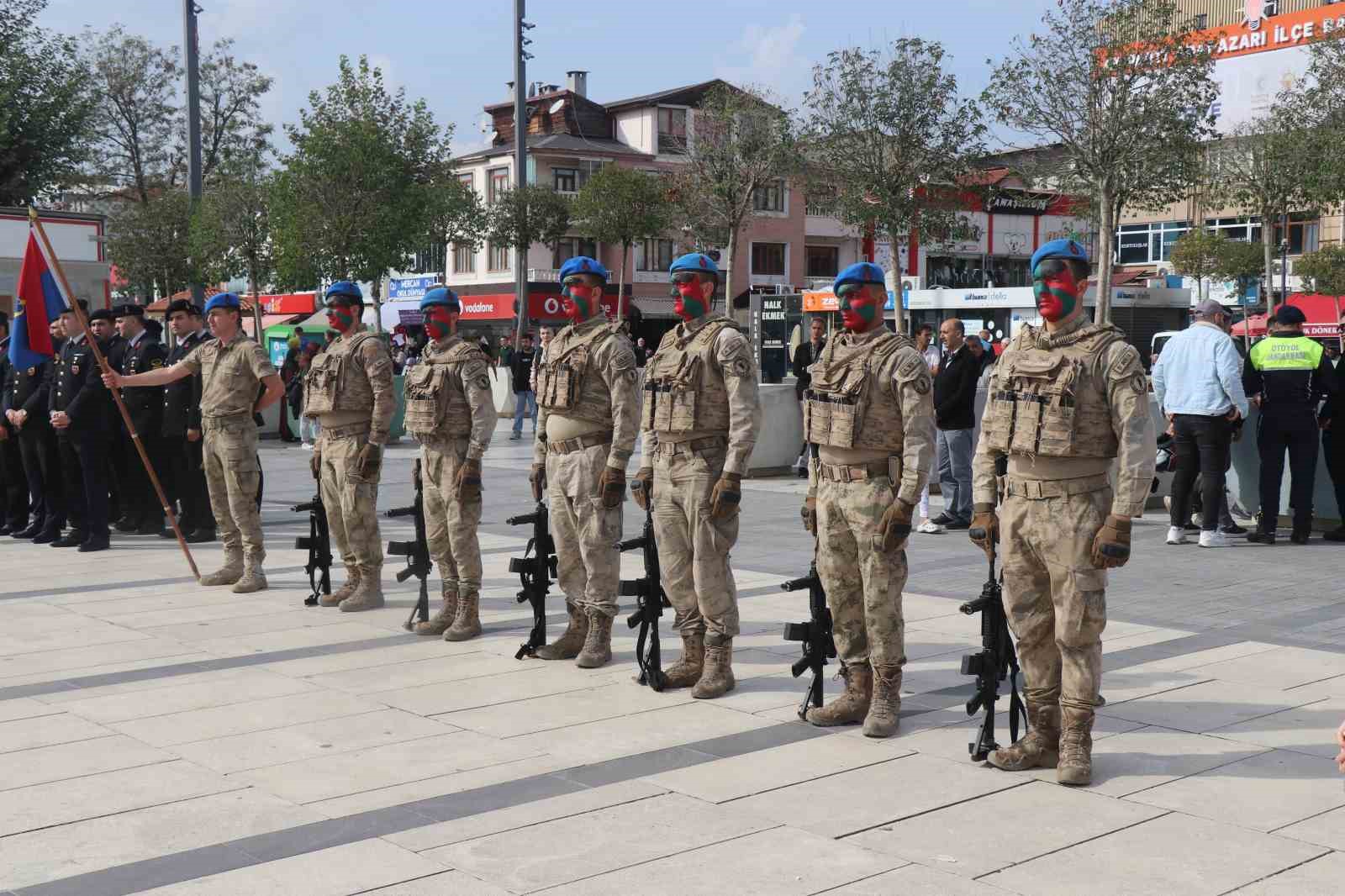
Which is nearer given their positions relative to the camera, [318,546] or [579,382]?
[579,382]

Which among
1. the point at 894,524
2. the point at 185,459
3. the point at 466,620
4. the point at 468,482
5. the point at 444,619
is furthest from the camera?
the point at 185,459

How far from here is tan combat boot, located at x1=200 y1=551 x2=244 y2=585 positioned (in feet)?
34.2

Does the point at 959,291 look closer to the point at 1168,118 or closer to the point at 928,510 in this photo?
the point at 1168,118

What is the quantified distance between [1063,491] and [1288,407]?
7188mm

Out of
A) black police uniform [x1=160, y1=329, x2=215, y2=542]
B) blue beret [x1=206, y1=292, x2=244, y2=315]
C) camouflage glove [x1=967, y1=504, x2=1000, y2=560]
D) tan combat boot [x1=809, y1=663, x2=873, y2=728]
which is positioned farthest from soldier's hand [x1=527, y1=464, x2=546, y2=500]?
black police uniform [x1=160, y1=329, x2=215, y2=542]

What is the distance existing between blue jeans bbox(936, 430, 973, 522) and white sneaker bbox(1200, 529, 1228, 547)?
2.07 m

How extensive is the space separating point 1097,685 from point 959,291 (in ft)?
115

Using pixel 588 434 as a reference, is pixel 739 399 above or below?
above

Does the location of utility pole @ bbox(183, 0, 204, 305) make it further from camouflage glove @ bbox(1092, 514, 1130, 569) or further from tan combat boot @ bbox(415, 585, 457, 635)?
camouflage glove @ bbox(1092, 514, 1130, 569)

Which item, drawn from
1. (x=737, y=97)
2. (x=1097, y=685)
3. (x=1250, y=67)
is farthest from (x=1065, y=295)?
(x=1250, y=67)

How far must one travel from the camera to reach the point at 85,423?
12188 mm

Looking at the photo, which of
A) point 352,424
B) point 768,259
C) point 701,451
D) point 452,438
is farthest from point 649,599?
point 768,259

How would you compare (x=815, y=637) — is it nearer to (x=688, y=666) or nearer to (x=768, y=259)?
(x=688, y=666)

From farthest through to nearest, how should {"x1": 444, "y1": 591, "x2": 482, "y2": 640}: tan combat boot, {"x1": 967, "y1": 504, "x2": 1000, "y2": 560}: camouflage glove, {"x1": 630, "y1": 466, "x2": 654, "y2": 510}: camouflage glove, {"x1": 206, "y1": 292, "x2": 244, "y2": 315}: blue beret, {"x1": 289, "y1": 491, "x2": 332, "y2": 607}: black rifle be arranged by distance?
{"x1": 206, "y1": 292, "x2": 244, "y2": 315}: blue beret, {"x1": 289, "y1": 491, "x2": 332, "y2": 607}: black rifle, {"x1": 444, "y1": 591, "x2": 482, "y2": 640}: tan combat boot, {"x1": 630, "y1": 466, "x2": 654, "y2": 510}: camouflage glove, {"x1": 967, "y1": 504, "x2": 1000, "y2": 560}: camouflage glove
